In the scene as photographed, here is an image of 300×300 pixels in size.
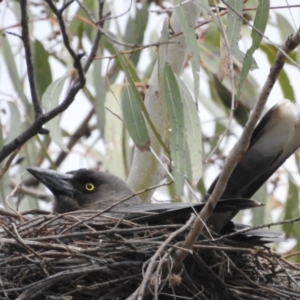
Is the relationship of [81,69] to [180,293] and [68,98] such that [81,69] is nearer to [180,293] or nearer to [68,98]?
[68,98]

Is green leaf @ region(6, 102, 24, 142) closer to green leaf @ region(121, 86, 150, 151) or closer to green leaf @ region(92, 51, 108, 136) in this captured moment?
green leaf @ region(92, 51, 108, 136)

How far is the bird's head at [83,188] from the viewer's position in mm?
4664

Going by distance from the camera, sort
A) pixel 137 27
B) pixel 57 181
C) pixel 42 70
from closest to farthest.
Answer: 1. pixel 57 181
2. pixel 42 70
3. pixel 137 27

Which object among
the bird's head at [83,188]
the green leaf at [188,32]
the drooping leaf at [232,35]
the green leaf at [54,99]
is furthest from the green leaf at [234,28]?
the bird's head at [83,188]

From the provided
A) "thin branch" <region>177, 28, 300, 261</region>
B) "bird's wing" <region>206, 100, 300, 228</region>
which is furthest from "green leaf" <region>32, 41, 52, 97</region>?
"thin branch" <region>177, 28, 300, 261</region>

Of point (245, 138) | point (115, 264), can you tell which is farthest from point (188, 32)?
point (115, 264)

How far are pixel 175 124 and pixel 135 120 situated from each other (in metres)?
0.28

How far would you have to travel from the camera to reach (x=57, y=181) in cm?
468

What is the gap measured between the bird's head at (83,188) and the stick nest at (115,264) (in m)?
0.92

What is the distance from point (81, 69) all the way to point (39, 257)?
2.51 feet

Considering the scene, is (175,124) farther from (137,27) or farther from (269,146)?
(137,27)

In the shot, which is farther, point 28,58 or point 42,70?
point 42,70

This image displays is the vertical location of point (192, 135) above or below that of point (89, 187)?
A: below

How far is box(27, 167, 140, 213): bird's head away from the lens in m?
A: 4.66
